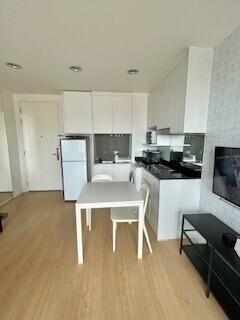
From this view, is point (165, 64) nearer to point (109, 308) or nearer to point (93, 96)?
→ point (93, 96)

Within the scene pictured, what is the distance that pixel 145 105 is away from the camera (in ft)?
12.3

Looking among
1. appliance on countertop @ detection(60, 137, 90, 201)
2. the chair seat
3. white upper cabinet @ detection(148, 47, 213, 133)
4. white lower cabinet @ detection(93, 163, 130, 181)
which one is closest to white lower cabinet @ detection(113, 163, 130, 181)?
white lower cabinet @ detection(93, 163, 130, 181)

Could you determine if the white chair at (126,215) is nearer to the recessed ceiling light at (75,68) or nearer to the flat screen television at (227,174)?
the flat screen television at (227,174)

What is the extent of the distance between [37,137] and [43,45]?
266 cm

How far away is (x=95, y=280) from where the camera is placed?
5.41 ft

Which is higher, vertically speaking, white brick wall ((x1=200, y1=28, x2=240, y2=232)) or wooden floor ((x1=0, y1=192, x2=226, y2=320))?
white brick wall ((x1=200, y1=28, x2=240, y2=232))

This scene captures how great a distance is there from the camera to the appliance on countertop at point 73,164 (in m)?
3.47

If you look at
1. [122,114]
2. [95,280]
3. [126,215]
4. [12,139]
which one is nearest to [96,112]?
[122,114]

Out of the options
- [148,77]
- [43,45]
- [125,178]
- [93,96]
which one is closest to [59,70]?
[43,45]

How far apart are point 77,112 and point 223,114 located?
279cm

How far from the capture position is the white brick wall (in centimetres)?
158

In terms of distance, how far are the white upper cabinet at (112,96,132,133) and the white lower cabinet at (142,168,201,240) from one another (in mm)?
1833

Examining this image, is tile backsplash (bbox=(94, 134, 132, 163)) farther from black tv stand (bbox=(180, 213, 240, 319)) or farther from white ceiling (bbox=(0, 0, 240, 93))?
black tv stand (bbox=(180, 213, 240, 319))

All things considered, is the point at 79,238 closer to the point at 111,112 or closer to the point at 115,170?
the point at 115,170
